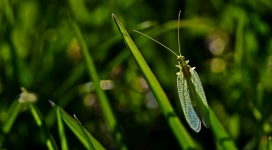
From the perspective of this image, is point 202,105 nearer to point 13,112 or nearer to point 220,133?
Answer: point 220,133

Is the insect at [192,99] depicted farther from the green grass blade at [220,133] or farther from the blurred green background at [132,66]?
the blurred green background at [132,66]

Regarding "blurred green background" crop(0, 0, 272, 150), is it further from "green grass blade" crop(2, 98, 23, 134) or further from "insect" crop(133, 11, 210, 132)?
"green grass blade" crop(2, 98, 23, 134)

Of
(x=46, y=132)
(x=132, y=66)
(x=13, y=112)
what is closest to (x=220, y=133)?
(x=46, y=132)

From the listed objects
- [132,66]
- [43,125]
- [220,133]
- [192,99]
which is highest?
[132,66]

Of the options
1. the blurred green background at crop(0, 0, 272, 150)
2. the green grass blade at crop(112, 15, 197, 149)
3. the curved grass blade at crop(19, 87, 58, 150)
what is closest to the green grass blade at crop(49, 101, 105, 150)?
the curved grass blade at crop(19, 87, 58, 150)

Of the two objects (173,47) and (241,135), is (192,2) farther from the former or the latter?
(241,135)

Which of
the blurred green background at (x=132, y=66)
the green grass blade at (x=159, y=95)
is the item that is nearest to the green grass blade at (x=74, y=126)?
the green grass blade at (x=159, y=95)
